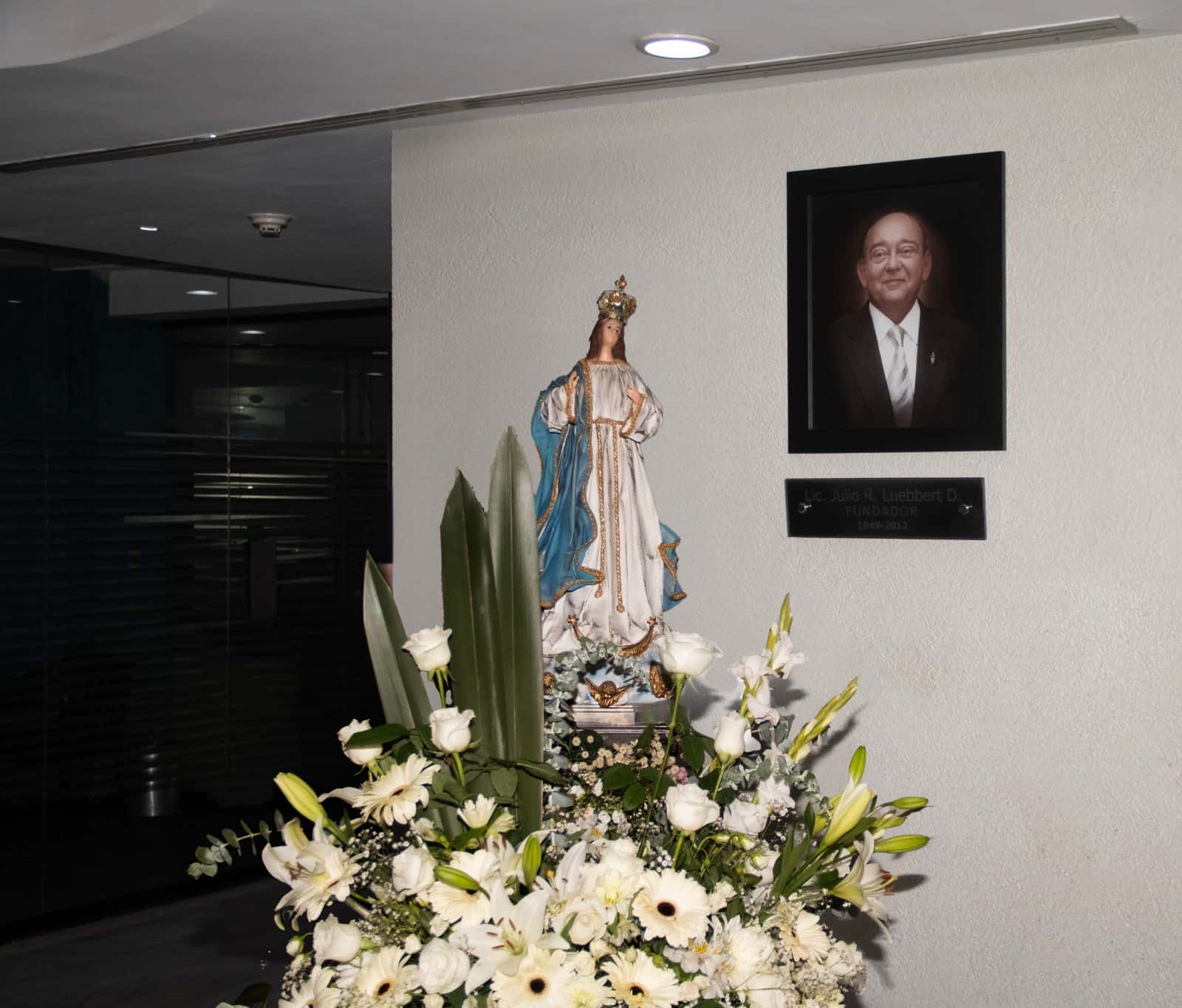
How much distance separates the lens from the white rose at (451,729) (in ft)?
3.79

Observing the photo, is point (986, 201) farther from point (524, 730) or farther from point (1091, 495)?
point (524, 730)

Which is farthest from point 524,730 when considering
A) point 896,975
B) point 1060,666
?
point 896,975

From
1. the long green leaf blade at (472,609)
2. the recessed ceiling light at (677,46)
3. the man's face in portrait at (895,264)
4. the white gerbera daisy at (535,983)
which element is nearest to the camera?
the white gerbera daisy at (535,983)

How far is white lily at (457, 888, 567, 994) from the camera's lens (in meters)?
1.08

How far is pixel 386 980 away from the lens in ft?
3.72

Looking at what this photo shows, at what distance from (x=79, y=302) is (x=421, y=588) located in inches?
90.0

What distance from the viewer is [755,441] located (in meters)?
3.34

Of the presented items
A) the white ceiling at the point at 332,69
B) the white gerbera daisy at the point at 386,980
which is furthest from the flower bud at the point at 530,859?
the white ceiling at the point at 332,69

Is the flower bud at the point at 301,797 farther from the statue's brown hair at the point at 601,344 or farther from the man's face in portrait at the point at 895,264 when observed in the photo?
the man's face in portrait at the point at 895,264

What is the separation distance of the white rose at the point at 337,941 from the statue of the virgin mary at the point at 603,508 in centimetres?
172

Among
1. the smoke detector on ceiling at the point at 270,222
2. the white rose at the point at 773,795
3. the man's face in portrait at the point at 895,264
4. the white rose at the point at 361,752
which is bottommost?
the white rose at the point at 773,795

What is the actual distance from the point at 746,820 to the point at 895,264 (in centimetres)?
217

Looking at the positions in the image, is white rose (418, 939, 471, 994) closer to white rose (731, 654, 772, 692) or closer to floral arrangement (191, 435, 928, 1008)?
floral arrangement (191, 435, 928, 1008)

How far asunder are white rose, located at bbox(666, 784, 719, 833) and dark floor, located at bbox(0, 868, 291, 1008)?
351 cm
